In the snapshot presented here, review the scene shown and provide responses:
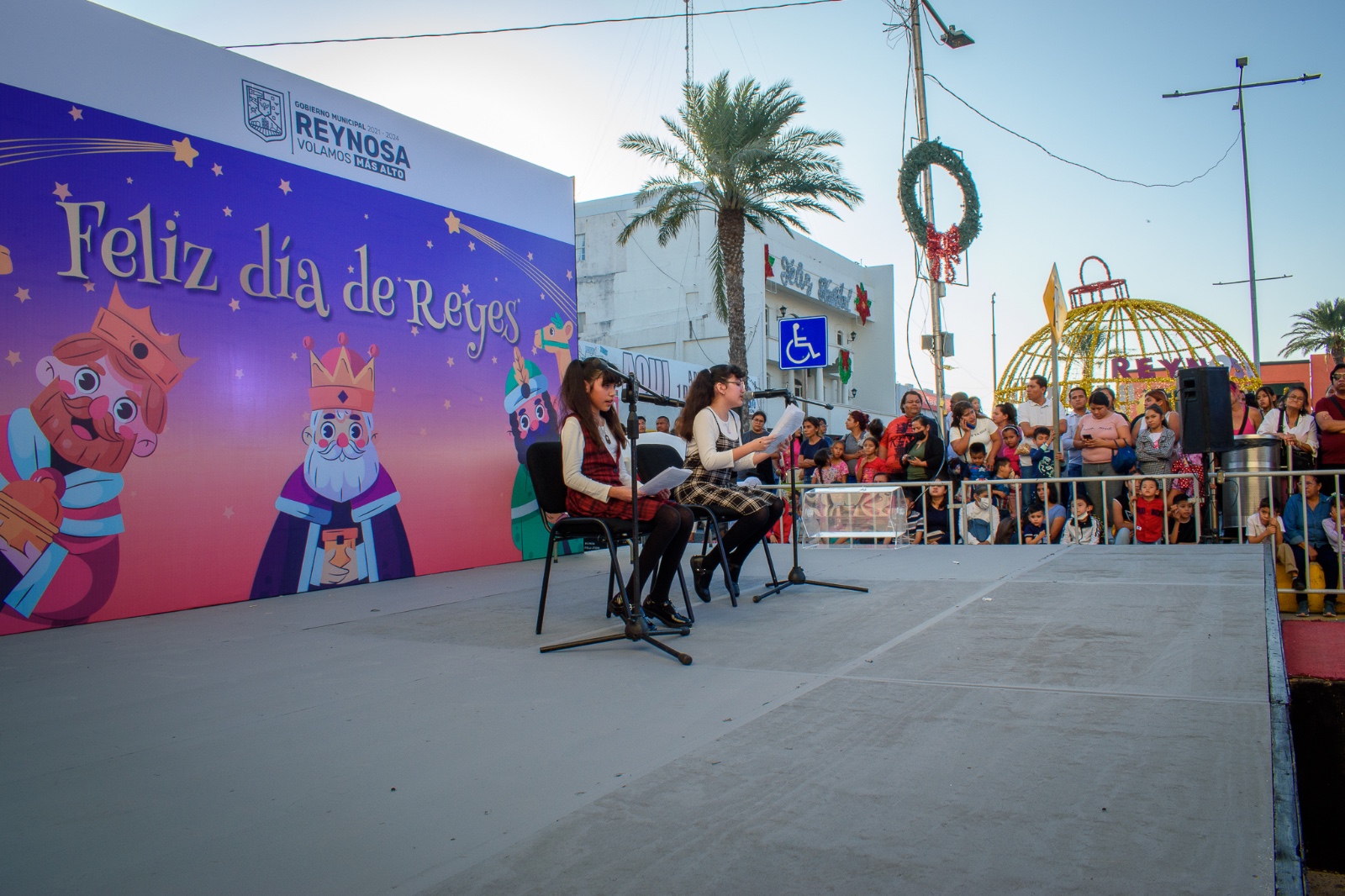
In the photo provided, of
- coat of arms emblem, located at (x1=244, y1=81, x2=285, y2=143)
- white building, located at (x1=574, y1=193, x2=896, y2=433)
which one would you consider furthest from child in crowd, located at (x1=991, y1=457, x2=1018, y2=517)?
white building, located at (x1=574, y1=193, x2=896, y2=433)

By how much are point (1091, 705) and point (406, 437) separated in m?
5.70

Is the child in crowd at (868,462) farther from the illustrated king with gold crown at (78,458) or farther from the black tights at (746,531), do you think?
the illustrated king with gold crown at (78,458)

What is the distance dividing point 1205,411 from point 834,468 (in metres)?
3.73

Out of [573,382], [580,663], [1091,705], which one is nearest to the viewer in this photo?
[1091,705]

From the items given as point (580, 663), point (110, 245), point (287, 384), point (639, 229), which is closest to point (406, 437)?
point (287, 384)

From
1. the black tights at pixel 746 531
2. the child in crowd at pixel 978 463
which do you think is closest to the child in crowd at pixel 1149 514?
the child in crowd at pixel 978 463

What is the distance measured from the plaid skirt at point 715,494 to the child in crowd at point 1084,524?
13.6 ft

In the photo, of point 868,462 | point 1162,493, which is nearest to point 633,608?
point 868,462

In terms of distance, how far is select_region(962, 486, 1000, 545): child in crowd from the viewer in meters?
8.49

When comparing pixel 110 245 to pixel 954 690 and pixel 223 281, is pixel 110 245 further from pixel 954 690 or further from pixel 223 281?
pixel 954 690

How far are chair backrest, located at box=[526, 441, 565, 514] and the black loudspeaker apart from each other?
530cm

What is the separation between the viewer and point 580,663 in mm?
3715

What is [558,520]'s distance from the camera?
453cm

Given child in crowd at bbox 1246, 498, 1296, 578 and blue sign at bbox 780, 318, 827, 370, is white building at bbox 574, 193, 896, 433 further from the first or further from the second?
child in crowd at bbox 1246, 498, 1296, 578
